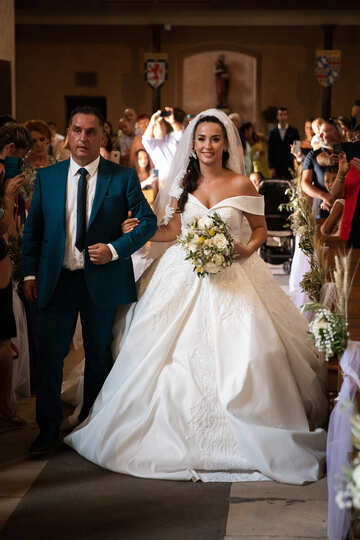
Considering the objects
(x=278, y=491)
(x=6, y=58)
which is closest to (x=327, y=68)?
(x=6, y=58)

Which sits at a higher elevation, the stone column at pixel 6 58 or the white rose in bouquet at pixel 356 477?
the stone column at pixel 6 58

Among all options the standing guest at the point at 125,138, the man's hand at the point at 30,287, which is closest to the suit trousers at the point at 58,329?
the man's hand at the point at 30,287

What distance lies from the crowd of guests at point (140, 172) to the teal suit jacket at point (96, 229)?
172mm

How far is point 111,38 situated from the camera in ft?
68.9

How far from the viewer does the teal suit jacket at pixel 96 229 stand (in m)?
4.14

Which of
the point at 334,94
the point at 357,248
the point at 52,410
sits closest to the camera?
the point at 52,410

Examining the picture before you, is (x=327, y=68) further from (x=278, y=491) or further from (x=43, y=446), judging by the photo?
(x=278, y=491)

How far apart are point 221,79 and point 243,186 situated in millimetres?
17257

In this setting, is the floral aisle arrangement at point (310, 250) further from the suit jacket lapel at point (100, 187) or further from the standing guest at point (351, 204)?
the suit jacket lapel at point (100, 187)

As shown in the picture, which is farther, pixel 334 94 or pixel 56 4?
pixel 334 94

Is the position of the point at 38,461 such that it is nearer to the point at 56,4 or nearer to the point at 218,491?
the point at 218,491

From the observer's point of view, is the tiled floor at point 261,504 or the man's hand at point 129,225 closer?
the tiled floor at point 261,504

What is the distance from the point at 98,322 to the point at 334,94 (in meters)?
17.9

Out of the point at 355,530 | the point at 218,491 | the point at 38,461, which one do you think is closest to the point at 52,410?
the point at 38,461
